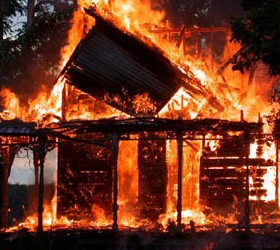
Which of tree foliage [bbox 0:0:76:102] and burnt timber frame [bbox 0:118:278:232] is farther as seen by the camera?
tree foliage [bbox 0:0:76:102]

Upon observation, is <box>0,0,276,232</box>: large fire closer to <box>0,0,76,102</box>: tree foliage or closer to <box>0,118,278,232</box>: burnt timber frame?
<box>0,118,278,232</box>: burnt timber frame

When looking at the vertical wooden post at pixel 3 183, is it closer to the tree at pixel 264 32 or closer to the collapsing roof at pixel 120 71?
the collapsing roof at pixel 120 71

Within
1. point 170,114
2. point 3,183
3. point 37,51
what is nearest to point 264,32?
point 170,114

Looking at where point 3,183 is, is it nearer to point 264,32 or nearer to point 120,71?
point 120,71

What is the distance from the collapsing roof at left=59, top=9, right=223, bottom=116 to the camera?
2181 centimetres

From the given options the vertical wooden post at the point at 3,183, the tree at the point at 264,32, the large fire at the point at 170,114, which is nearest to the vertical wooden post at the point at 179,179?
the large fire at the point at 170,114

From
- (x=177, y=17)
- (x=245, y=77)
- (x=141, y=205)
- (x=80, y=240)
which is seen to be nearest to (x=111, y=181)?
(x=141, y=205)

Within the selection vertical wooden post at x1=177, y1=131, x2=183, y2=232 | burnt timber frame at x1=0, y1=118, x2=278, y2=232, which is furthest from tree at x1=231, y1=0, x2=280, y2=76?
vertical wooden post at x1=177, y1=131, x2=183, y2=232

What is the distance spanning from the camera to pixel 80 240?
683 inches

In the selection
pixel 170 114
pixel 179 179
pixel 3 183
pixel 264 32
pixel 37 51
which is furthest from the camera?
pixel 37 51

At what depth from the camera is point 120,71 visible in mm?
21969

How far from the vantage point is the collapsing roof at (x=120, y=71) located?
2181 cm

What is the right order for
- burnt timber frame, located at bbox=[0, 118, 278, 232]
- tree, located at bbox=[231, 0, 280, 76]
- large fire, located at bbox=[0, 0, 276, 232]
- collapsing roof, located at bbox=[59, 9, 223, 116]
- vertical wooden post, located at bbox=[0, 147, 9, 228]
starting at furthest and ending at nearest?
collapsing roof, located at bbox=[59, 9, 223, 116] < large fire, located at bbox=[0, 0, 276, 232] < vertical wooden post, located at bbox=[0, 147, 9, 228] < burnt timber frame, located at bbox=[0, 118, 278, 232] < tree, located at bbox=[231, 0, 280, 76]

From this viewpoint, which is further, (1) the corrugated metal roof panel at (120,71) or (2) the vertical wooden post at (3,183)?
(1) the corrugated metal roof panel at (120,71)
